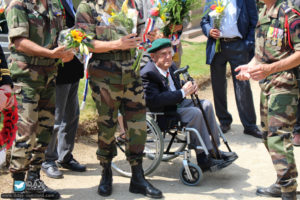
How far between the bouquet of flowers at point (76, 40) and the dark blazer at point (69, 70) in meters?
0.95

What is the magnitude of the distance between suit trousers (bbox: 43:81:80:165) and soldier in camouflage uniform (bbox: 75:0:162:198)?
76cm

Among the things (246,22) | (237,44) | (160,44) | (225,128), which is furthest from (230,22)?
(160,44)

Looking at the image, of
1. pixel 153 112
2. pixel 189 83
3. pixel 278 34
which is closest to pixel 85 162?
pixel 153 112

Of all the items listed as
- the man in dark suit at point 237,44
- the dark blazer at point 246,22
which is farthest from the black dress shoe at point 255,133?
the dark blazer at point 246,22

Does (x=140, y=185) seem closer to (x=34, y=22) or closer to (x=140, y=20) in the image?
(x=140, y=20)

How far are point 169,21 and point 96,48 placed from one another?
1.83m

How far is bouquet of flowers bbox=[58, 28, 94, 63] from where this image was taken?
4207 mm

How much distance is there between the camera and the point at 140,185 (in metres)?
4.75

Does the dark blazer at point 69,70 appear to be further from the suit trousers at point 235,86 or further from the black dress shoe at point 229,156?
the suit trousers at point 235,86

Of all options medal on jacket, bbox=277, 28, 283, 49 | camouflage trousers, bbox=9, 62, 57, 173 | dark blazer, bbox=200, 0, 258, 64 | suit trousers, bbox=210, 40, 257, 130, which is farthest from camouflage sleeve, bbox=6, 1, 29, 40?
suit trousers, bbox=210, 40, 257, 130

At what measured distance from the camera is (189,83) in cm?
512

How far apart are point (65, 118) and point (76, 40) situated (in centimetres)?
149

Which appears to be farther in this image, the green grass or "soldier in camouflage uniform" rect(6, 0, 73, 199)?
the green grass

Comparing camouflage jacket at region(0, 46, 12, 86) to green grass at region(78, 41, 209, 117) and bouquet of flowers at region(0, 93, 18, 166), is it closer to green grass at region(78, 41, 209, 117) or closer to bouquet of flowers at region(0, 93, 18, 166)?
bouquet of flowers at region(0, 93, 18, 166)
